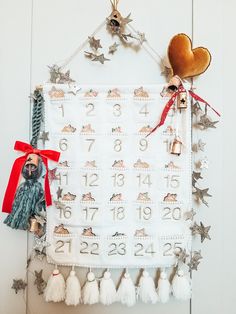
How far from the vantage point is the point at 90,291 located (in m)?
0.80

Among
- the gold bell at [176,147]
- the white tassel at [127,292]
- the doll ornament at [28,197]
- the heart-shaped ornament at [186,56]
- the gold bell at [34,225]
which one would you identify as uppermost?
the heart-shaped ornament at [186,56]

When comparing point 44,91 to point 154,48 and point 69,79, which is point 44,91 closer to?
point 69,79

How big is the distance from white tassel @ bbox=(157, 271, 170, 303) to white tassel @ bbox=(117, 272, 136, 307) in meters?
0.08

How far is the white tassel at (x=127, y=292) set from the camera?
0.80m

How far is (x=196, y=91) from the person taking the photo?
2.81 ft

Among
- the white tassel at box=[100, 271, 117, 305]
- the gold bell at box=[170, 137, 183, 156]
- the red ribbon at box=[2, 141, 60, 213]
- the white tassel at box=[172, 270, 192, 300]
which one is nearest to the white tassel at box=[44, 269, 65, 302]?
the white tassel at box=[100, 271, 117, 305]

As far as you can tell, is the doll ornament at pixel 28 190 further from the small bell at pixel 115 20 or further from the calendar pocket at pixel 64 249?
the small bell at pixel 115 20

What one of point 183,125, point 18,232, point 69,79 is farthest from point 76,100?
point 18,232

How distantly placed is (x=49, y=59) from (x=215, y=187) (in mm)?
703

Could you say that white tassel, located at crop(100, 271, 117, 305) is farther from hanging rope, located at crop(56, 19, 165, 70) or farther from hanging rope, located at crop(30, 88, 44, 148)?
hanging rope, located at crop(56, 19, 165, 70)

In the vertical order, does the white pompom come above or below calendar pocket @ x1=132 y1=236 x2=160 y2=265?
below

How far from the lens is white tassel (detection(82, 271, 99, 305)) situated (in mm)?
796

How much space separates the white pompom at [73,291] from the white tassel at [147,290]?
20 cm

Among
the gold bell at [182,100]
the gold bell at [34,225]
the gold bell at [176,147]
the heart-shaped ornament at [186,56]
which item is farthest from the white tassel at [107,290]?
the heart-shaped ornament at [186,56]
